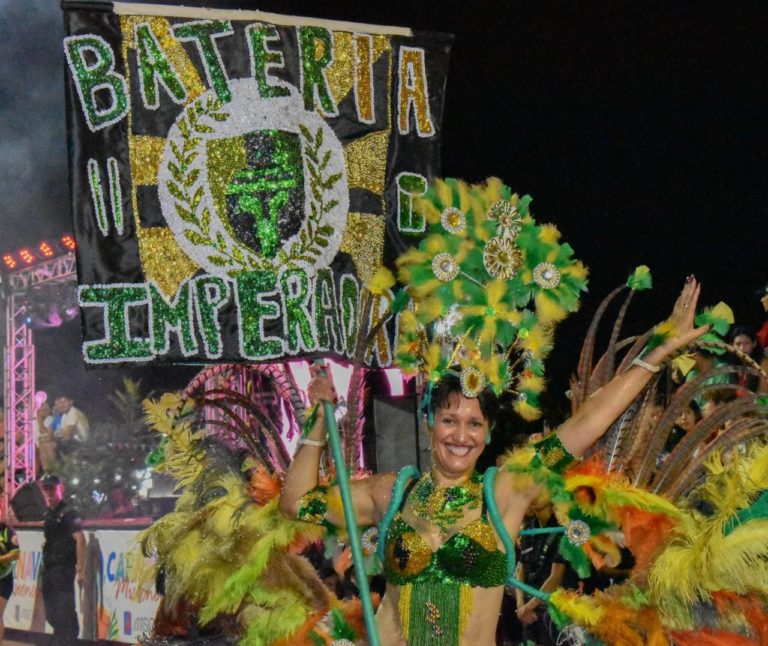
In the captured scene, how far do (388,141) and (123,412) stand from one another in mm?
13980

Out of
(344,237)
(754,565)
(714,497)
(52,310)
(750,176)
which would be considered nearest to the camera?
(754,565)

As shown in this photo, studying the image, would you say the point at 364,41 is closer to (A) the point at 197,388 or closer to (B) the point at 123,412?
(A) the point at 197,388

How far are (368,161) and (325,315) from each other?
0.92 m

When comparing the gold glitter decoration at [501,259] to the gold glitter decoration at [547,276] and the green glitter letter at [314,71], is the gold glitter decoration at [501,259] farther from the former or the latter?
the green glitter letter at [314,71]

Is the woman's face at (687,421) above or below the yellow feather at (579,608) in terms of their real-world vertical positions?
above

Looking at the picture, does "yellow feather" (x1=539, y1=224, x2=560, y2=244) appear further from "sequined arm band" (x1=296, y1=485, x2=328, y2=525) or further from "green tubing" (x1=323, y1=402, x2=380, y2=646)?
"sequined arm band" (x1=296, y1=485, x2=328, y2=525)

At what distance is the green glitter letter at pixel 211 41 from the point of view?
530 cm

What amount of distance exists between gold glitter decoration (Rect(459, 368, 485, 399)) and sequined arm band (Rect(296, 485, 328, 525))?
2.06 ft

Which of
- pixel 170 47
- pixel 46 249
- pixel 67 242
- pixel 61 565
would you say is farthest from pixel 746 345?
pixel 46 249

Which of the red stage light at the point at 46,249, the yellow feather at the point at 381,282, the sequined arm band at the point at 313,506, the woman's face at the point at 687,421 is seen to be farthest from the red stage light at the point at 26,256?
the sequined arm band at the point at 313,506

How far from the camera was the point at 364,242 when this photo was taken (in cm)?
544

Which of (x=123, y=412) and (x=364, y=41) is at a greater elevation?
(x=364, y=41)

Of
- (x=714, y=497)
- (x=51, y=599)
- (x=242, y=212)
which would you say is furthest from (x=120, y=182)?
(x=51, y=599)

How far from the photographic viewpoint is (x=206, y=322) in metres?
5.01
